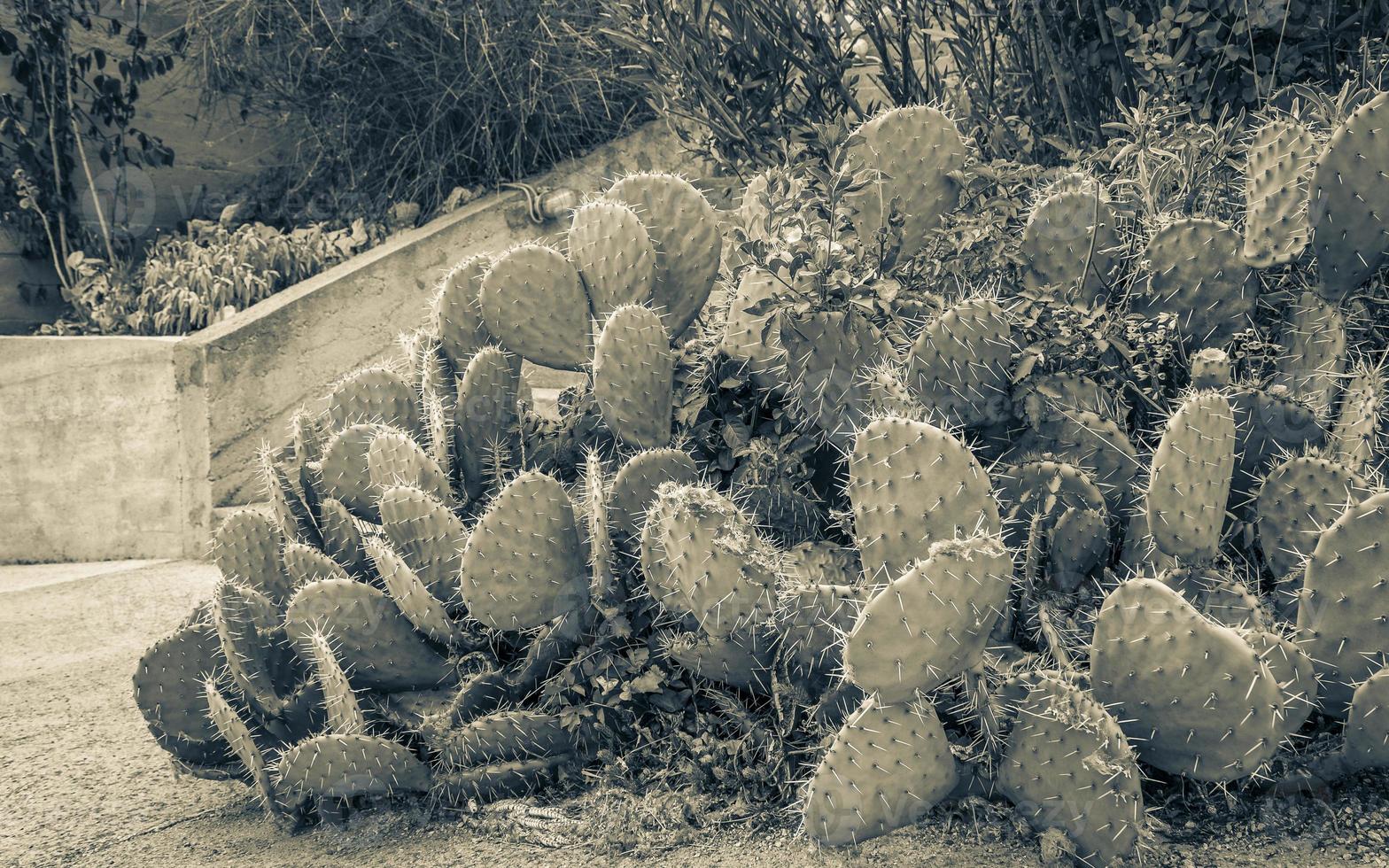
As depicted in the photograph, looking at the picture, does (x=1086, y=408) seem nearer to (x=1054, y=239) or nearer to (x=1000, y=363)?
(x=1000, y=363)

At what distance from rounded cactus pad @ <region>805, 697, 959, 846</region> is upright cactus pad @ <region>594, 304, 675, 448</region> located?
862mm

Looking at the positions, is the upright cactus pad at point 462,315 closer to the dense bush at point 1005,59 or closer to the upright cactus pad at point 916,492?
the dense bush at point 1005,59

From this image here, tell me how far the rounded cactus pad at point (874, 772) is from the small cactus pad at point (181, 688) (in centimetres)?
135

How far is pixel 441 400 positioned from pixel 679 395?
58 cm

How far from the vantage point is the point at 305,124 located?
5.67 meters

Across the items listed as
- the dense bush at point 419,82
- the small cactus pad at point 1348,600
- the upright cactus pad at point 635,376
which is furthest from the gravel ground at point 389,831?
the dense bush at point 419,82

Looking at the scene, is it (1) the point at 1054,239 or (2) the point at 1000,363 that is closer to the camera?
(2) the point at 1000,363

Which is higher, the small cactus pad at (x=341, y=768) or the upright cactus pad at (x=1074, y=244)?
the upright cactus pad at (x=1074, y=244)

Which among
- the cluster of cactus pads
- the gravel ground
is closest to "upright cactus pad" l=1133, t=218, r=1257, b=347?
the cluster of cactus pads

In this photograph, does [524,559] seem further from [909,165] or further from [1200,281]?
[1200,281]

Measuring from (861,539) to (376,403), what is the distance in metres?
1.38

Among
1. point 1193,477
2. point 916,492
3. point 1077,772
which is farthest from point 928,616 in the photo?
point 1193,477

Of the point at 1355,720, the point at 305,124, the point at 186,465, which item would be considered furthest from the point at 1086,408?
the point at 305,124

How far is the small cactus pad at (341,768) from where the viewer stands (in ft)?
6.71
